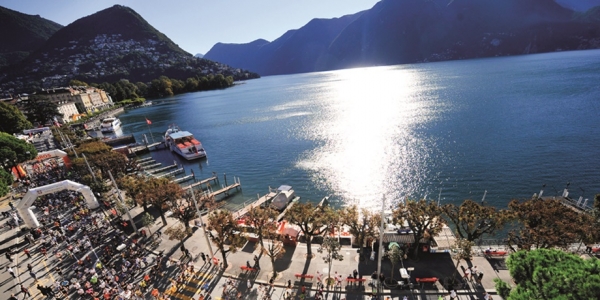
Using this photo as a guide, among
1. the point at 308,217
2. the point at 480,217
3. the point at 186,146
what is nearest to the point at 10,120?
the point at 186,146

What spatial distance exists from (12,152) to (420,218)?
250ft

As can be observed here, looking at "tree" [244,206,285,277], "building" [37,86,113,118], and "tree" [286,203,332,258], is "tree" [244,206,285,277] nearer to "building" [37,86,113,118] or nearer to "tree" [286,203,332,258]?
"tree" [286,203,332,258]

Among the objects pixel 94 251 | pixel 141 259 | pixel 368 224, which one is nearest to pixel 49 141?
pixel 94 251

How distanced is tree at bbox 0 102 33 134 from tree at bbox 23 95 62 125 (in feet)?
72.4

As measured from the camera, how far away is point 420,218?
1052 inches

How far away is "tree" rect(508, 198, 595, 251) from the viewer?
22.0m

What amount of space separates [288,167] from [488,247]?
43784mm

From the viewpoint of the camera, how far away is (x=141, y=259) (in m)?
29.4

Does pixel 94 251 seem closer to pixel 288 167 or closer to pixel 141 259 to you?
pixel 141 259

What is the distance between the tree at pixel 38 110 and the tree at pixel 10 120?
869 inches

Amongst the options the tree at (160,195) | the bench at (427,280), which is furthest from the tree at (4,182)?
the bench at (427,280)

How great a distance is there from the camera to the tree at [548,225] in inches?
868

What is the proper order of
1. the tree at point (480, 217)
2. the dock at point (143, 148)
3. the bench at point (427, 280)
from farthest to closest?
the dock at point (143, 148)
the tree at point (480, 217)
the bench at point (427, 280)

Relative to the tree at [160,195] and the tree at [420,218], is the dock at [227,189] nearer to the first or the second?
the tree at [160,195]
